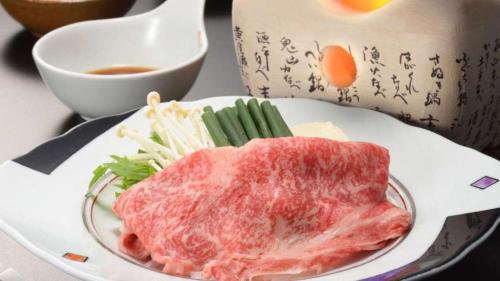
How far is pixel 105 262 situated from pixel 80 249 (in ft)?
0.18

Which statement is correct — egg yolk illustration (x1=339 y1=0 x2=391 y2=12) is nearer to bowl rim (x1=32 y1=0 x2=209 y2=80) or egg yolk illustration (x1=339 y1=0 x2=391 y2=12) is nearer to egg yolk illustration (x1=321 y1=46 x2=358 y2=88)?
egg yolk illustration (x1=321 y1=46 x2=358 y2=88)

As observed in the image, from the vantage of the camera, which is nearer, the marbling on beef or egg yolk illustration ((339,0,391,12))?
the marbling on beef

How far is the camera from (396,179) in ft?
4.55

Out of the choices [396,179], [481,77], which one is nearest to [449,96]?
[481,77]

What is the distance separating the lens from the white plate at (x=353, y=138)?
3.67ft

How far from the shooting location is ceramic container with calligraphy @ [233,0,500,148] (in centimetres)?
141

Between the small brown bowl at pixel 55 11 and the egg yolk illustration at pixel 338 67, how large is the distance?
0.77 meters

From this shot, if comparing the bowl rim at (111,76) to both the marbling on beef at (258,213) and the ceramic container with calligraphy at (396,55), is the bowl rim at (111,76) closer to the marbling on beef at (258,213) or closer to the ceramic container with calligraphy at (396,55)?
the ceramic container with calligraphy at (396,55)

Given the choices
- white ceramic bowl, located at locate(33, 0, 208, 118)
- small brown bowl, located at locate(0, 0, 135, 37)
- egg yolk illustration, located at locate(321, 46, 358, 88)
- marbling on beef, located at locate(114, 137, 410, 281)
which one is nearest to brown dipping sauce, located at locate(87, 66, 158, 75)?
white ceramic bowl, located at locate(33, 0, 208, 118)

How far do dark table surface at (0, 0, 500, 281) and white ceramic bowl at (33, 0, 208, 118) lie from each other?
10 centimetres

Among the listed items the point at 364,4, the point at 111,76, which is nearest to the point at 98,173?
the point at 111,76

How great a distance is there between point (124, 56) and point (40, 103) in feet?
0.70

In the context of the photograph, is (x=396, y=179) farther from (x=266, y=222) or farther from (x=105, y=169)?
(x=105, y=169)

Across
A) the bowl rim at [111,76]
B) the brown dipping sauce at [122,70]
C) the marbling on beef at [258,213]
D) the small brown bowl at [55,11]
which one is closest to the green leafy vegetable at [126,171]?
the marbling on beef at [258,213]
